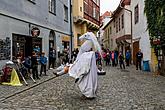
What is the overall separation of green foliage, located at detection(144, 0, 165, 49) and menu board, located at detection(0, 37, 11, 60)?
24.8 ft

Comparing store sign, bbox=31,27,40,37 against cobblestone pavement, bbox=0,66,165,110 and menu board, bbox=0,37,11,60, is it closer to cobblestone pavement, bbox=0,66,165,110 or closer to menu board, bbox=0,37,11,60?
menu board, bbox=0,37,11,60

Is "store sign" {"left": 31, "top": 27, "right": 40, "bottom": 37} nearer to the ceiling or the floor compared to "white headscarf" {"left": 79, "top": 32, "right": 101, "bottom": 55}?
nearer to the ceiling

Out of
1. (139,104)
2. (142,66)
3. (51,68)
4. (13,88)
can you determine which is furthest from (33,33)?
(139,104)

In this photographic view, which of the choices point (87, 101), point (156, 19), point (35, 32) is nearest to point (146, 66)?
point (156, 19)

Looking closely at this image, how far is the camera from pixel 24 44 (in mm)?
18516

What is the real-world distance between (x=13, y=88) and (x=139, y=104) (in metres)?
5.45

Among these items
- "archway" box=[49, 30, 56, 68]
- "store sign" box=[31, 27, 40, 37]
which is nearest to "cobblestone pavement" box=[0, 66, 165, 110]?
"store sign" box=[31, 27, 40, 37]

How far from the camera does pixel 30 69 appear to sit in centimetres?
1628

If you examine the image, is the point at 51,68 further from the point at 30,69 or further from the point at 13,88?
the point at 13,88

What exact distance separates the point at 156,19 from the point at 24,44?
737 cm

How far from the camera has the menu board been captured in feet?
48.2

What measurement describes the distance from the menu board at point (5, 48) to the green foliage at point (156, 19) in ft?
24.8

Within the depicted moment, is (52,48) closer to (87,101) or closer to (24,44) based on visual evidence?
(24,44)

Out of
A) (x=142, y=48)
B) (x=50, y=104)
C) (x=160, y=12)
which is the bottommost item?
(x=50, y=104)
